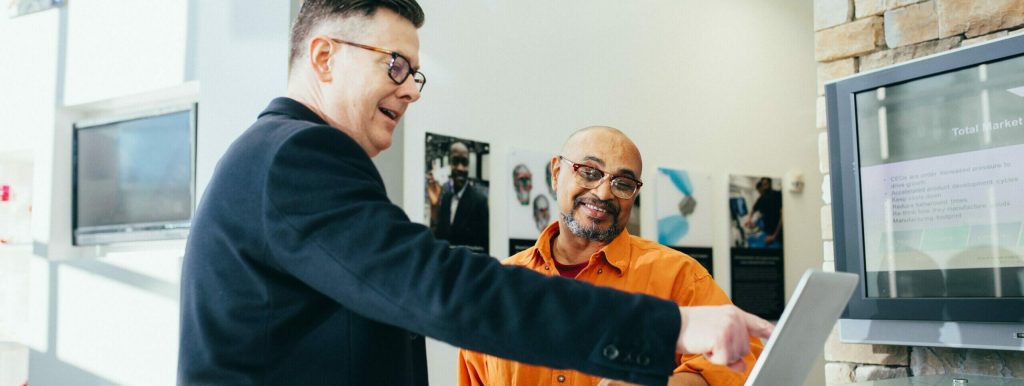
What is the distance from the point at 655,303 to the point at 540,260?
4.67ft

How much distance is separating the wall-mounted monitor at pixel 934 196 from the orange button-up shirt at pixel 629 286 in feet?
1.67

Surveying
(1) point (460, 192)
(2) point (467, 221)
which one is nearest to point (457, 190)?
(1) point (460, 192)

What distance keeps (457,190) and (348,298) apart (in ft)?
9.97

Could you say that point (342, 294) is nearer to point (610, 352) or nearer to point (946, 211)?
point (610, 352)

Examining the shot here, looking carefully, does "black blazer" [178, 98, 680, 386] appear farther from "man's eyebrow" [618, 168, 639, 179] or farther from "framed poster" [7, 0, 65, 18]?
"framed poster" [7, 0, 65, 18]

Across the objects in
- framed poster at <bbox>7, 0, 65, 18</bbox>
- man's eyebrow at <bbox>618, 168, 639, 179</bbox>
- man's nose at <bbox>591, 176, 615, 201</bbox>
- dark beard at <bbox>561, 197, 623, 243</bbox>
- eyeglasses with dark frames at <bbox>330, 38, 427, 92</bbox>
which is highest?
framed poster at <bbox>7, 0, 65, 18</bbox>

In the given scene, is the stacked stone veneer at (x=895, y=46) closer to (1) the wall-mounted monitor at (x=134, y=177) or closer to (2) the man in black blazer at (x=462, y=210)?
(2) the man in black blazer at (x=462, y=210)

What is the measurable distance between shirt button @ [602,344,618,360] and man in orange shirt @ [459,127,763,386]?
1176mm

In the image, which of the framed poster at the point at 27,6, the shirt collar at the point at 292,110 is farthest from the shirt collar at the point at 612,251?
the framed poster at the point at 27,6

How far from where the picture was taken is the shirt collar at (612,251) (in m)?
2.41

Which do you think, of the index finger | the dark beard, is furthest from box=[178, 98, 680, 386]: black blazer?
the dark beard

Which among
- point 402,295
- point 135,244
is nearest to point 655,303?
point 402,295

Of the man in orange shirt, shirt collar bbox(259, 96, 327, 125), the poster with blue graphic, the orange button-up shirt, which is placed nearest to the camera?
shirt collar bbox(259, 96, 327, 125)

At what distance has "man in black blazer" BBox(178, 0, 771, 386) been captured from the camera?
1101mm
